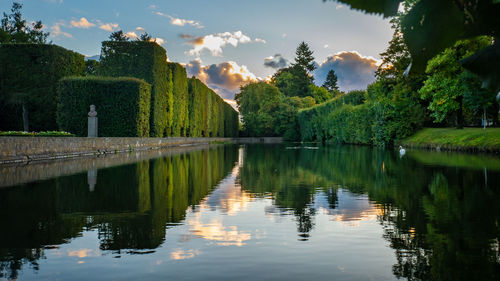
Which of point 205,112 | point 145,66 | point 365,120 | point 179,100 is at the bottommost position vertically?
point 365,120

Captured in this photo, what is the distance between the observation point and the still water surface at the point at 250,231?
380 centimetres

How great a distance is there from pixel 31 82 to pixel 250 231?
33735mm

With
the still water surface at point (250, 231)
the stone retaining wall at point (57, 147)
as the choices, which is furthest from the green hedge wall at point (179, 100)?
the still water surface at point (250, 231)

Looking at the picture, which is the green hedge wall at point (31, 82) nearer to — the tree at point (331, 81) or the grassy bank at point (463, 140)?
the grassy bank at point (463, 140)

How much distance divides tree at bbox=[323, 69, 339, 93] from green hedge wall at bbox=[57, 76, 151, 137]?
98983mm

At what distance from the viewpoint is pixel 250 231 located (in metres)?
5.51

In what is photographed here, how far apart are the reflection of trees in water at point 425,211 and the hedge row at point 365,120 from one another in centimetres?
2554

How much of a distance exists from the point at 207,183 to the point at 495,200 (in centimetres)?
653

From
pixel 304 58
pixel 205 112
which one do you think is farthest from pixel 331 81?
pixel 205 112

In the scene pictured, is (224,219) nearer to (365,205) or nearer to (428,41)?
(365,205)

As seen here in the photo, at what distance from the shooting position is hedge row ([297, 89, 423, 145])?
37.0m

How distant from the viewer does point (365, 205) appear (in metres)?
7.43

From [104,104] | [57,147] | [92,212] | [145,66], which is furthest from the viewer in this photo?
[145,66]

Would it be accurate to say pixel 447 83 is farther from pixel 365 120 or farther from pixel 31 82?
pixel 31 82
